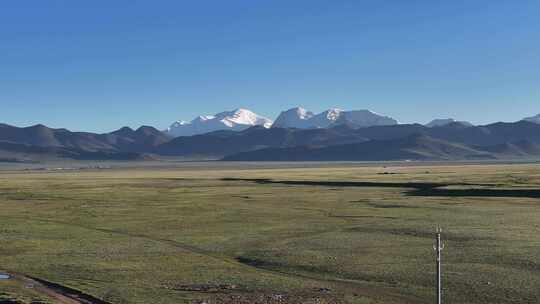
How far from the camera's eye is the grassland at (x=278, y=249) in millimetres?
31484

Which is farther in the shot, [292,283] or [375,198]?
[375,198]

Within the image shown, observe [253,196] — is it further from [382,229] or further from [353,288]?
[353,288]

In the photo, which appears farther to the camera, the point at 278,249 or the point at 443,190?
the point at 443,190

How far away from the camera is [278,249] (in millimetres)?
43656

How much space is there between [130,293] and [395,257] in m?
16.8

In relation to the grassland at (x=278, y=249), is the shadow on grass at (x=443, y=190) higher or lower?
higher

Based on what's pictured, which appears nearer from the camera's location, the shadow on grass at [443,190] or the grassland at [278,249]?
the grassland at [278,249]

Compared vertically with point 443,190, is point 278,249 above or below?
below

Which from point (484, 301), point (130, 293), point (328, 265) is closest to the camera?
point (484, 301)

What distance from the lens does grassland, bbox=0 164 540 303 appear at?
31.5 metres

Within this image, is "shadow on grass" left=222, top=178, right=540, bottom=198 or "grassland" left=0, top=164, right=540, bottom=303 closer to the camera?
"grassland" left=0, top=164, right=540, bottom=303

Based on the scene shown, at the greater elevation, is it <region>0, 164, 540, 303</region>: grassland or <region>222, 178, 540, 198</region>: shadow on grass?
<region>222, 178, 540, 198</region>: shadow on grass

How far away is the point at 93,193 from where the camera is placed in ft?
322

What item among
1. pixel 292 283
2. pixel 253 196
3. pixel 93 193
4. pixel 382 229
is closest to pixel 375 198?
pixel 253 196
